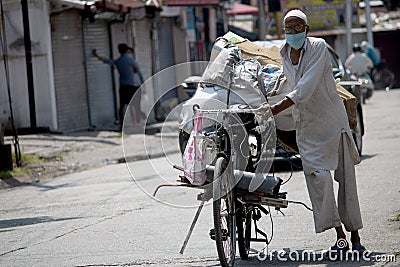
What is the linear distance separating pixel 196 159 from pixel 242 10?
31.0m

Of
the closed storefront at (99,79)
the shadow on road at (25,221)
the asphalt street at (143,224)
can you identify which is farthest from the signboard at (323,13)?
the shadow on road at (25,221)

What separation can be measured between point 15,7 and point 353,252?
13.5 metres

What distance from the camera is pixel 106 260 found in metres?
7.17

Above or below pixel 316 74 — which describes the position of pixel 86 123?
below

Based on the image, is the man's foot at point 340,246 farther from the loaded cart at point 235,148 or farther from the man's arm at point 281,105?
the man's arm at point 281,105

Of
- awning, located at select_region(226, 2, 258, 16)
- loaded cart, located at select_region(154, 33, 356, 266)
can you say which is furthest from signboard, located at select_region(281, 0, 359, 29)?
loaded cart, located at select_region(154, 33, 356, 266)

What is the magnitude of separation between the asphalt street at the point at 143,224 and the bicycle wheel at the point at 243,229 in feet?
0.28

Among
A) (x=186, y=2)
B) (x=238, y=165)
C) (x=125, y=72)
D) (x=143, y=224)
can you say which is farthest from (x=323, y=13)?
(x=238, y=165)

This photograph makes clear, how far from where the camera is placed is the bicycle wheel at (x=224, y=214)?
20.7ft

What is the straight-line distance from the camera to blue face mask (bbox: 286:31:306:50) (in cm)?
677

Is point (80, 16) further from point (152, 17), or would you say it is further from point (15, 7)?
point (152, 17)

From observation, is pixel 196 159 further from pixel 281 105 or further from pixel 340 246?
pixel 340 246

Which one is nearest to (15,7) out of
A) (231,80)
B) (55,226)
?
(55,226)

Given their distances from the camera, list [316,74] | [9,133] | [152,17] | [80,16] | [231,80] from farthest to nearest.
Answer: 1. [152,17]
2. [80,16]
3. [9,133]
4. [231,80]
5. [316,74]
